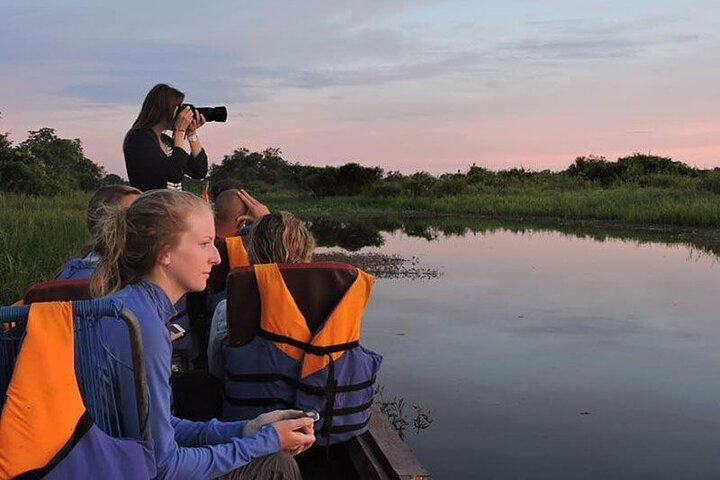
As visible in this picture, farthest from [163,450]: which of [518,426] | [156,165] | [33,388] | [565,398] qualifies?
[565,398]

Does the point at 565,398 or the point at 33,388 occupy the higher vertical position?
the point at 33,388

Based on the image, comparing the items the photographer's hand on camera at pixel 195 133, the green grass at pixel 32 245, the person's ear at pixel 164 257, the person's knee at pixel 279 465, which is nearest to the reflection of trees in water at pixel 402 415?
the photographer's hand on camera at pixel 195 133

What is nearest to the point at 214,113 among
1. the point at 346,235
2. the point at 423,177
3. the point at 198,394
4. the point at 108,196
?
the point at 108,196

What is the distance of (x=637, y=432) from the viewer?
4852mm

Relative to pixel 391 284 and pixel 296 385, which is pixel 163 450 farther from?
pixel 391 284

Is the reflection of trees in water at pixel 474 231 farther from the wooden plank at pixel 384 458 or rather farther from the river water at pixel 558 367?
the wooden plank at pixel 384 458

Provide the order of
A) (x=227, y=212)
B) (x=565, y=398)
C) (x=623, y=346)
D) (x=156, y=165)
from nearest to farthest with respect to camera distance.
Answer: (x=156, y=165) < (x=227, y=212) < (x=565, y=398) < (x=623, y=346)

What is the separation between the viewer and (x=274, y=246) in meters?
→ 2.92

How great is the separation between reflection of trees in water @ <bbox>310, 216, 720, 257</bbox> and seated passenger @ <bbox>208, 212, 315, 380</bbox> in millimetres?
12687

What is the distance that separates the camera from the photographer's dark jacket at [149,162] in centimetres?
396

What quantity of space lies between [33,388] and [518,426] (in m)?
3.91

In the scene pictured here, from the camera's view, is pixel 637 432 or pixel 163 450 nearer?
pixel 163 450

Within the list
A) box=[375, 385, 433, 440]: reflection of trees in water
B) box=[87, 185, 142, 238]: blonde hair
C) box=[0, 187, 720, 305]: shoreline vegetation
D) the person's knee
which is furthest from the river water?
box=[0, 187, 720, 305]: shoreline vegetation

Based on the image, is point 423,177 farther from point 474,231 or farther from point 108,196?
point 108,196
